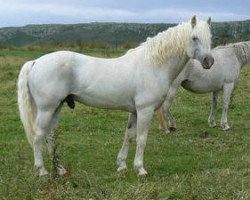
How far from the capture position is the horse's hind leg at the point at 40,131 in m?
8.01

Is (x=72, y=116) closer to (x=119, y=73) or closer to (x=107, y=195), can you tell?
(x=119, y=73)

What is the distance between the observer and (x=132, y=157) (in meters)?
9.86

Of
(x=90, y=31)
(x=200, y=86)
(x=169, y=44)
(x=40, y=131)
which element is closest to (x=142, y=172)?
(x=40, y=131)

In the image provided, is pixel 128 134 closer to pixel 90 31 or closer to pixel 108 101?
pixel 108 101

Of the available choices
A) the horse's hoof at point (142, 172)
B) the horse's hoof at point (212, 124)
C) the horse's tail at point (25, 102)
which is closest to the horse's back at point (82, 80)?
the horse's tail at point (25, 102)

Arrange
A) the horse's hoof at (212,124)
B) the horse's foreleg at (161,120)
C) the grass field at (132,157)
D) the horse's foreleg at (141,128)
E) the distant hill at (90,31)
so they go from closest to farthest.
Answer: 1. the grass field at (132,157)
2. the horse's foreleg at (141,128)
3. the horse's foreleg at (161,120)
4. the horse's hoof at (212,124)
5. the distant hill at (90,31)

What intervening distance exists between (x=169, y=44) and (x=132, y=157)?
8.60 feet

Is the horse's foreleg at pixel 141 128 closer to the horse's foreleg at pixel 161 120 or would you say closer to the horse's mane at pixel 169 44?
the horse's mane at pixel 169 44

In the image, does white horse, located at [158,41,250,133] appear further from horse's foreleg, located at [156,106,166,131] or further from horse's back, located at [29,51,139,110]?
horse's back, located at [29,51,139,110]

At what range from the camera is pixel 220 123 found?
43.7ft

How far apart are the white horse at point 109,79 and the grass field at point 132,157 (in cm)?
60

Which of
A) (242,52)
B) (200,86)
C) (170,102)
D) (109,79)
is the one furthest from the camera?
(242,52)

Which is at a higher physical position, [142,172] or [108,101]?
[108,101]

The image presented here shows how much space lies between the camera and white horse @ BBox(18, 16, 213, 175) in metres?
7.96
